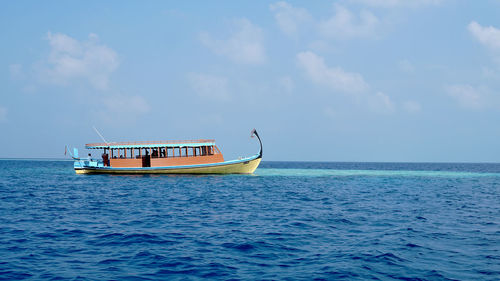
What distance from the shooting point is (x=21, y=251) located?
1000 cm

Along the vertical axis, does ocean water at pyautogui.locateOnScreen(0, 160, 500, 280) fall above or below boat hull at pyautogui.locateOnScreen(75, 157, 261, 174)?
below

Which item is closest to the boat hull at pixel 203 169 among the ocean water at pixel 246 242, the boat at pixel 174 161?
the boat at pixel 174 161

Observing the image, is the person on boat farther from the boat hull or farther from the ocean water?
the ocean water

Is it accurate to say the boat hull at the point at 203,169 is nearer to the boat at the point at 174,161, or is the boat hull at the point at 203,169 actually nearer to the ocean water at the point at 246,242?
the boat at the point at 174,161

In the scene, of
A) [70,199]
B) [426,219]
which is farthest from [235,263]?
[70,199]

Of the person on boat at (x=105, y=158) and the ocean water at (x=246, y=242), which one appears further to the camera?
the person on boat at (x=105, y=158)

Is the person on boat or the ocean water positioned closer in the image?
the ocean water

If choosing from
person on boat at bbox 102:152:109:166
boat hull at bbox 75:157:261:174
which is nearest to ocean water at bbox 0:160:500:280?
boat hull at bbox 75:157:261:174

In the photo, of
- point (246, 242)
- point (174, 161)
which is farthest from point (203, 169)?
point (246, 242)

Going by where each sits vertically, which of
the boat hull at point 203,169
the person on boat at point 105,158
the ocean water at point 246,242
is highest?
the person on boat at point 105,158

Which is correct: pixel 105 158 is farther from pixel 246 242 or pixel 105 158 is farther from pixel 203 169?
pixel 246 242

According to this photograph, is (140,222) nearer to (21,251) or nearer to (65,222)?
(65,222)

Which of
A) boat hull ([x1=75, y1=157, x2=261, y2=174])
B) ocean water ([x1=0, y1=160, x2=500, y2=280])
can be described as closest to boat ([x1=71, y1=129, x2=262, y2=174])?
boat hull ([x1=75, y1=157, x2=261, y2=174])

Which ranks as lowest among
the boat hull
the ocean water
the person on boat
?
the ocean water
